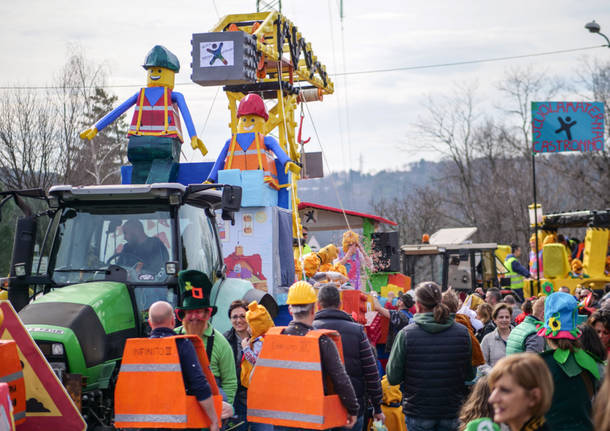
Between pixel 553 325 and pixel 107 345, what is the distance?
3.44m

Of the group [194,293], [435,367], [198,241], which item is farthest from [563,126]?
[194,293]

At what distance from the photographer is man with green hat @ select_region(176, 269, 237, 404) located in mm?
5012

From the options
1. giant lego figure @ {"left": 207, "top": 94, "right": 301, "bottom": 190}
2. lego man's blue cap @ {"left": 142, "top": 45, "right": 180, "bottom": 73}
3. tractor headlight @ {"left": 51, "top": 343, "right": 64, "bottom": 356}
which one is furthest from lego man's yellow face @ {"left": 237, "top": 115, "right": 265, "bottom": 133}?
tractor headlight @ {"left": 51, "top": 343, "right": 64, "bottom": 356}

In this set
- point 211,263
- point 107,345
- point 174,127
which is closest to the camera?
point 107,345

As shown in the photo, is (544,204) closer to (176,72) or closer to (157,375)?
(176,72)

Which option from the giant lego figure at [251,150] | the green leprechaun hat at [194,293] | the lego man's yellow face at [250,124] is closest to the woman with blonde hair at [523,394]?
the green leprechaun hat at [194,293]

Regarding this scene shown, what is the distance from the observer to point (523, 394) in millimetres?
3113

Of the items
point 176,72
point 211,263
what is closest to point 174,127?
point 176,72

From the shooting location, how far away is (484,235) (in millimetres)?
43500

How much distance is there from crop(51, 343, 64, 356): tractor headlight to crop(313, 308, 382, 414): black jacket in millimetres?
1916

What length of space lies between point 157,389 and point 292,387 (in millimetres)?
853

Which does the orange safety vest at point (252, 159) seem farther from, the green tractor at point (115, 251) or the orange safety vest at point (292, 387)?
the orange safety vest at point (292, 387)

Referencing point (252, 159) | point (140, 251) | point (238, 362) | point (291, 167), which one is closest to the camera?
point (238, 362)

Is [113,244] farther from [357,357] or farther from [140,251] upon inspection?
[357,357]
